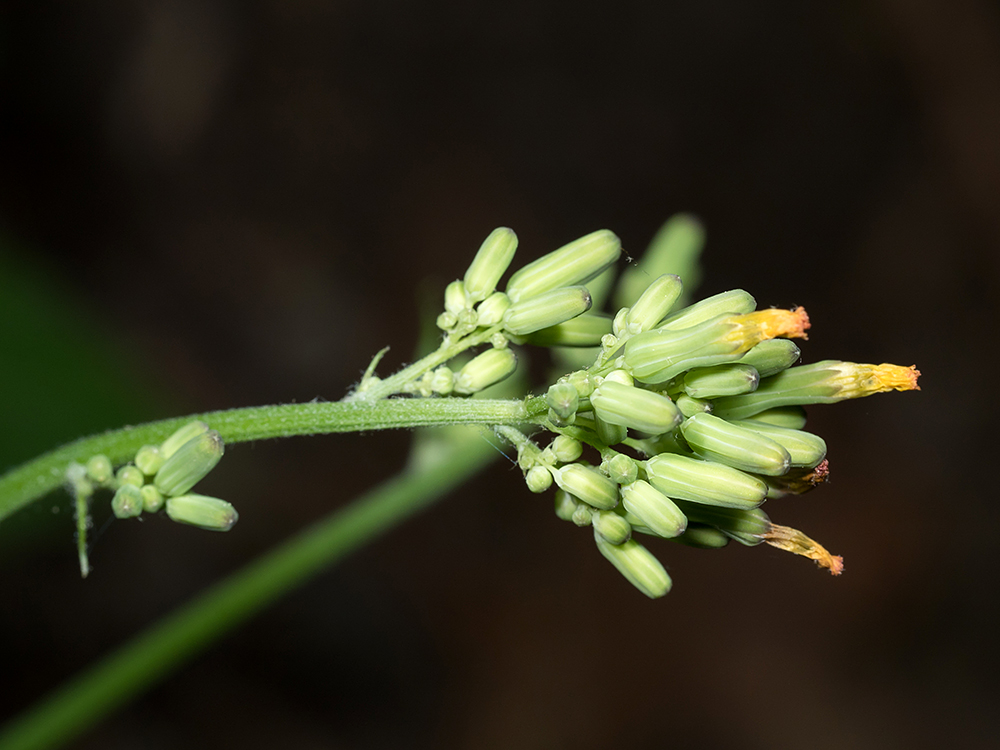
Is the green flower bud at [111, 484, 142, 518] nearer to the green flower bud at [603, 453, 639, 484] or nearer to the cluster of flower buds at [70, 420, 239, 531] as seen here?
the cluster of flower buds at [70, 420, 239, 531]

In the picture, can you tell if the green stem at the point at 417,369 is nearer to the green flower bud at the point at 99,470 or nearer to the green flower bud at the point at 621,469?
the green flower bud at the point at 621,469

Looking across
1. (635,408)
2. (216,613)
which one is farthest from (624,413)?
(216,613)

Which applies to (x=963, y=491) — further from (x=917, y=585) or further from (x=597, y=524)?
(x=597, y=524)

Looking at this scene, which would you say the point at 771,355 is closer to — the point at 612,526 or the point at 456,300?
the point at 612,526

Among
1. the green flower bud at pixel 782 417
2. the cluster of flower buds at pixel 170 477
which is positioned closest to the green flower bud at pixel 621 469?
the green flower bud at pixel 782 417

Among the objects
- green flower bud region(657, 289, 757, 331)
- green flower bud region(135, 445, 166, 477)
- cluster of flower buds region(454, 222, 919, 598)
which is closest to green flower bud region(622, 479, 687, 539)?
cluster of flower buds region(454, 222, 919, 598)

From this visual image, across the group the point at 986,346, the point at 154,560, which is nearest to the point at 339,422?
the point at 154,560

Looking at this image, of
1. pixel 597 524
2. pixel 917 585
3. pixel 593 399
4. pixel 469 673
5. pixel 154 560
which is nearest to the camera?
pixel 593 399
